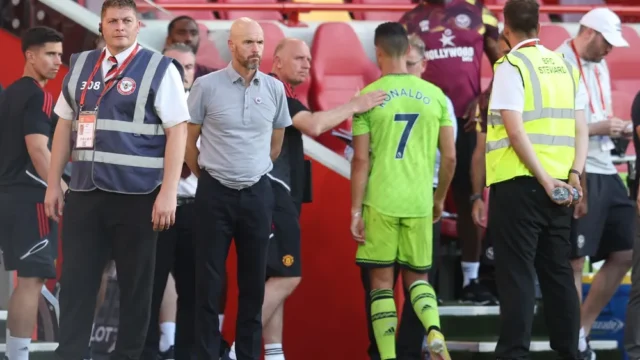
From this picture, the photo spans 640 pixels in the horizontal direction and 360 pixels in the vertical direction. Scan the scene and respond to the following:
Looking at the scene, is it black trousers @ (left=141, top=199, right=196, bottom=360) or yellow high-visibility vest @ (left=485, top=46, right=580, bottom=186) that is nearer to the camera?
yellow high-visibility vest @ (left=485, top=46, right=580, bottom=186)

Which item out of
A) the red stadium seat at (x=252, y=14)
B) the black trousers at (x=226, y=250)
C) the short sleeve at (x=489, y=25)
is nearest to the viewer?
the black trousers at (x=226, y=250)

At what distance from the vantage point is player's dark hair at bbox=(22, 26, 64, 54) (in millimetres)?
6641

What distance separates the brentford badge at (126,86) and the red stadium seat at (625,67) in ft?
17.7

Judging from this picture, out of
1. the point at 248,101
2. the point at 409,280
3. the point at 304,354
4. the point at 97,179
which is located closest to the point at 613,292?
the point at 409,280

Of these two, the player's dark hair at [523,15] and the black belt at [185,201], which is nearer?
the player's dark hair at [523,15]

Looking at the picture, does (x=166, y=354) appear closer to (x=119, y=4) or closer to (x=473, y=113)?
(x=119, y=4)

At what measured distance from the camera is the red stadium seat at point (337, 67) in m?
9.01

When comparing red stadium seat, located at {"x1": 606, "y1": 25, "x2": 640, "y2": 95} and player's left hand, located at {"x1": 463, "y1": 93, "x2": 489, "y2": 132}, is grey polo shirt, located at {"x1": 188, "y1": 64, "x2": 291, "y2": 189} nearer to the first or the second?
player's left hand, located at {"x1": 463, "y1": 93, "x2": 489, "y2": 132}

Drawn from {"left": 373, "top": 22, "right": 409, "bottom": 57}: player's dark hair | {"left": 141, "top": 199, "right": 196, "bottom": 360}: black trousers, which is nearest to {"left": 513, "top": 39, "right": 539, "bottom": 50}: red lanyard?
{"left": 373, "top": 22, "right": 409, "bottom": 57}: player's dark hair

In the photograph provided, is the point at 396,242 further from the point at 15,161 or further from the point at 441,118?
the point at 15,161

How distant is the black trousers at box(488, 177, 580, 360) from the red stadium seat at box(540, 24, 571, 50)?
3689 mm

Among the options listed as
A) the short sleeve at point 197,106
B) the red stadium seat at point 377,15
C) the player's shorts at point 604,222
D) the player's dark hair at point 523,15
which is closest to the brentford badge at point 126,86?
the short sleeve at point 197,106

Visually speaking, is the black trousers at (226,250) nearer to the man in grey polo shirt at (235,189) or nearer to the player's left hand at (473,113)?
the man in grey polo shirt at (235,189)

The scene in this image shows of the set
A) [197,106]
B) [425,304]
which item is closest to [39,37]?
[197,106]
